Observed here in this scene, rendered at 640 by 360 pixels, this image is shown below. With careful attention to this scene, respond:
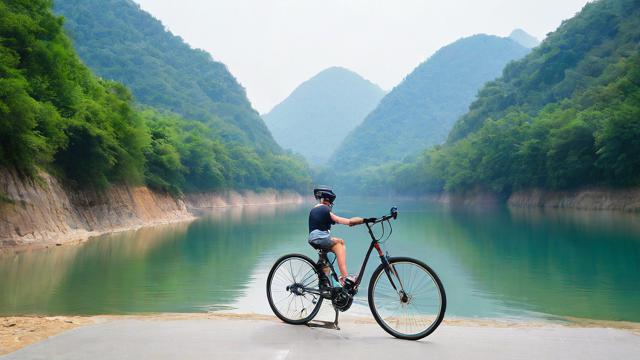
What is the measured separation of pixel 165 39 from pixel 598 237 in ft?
575

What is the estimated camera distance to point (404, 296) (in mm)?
7652

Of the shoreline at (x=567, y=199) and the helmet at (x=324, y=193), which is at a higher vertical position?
the helmet at (x=324, y=193)

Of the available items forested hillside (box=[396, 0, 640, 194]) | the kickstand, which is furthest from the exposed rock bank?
forested hillside (box=[396, 0, 640, 194])

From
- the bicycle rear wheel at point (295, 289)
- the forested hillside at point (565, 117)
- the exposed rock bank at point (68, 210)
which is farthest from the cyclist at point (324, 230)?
the forested hillside at point (565, 117)

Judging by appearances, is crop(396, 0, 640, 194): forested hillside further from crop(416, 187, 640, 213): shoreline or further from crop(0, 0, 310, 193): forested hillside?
crop(0, 0, 310, 193): forested hillside

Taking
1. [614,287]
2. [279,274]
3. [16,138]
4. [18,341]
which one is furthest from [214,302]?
[16,138]

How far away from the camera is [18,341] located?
7.02 meters

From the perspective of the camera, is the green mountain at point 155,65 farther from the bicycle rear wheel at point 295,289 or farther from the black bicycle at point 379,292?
the black bicycle at point 379,292

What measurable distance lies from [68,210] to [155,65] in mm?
135497

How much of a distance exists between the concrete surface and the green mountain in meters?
140

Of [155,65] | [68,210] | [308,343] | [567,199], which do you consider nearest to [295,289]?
[308,343]

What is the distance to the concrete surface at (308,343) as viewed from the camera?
6.19m

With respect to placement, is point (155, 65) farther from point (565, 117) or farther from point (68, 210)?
point (68, 210)

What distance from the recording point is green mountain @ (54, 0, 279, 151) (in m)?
145
